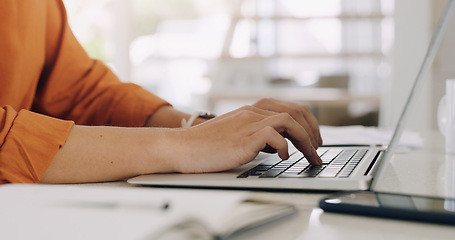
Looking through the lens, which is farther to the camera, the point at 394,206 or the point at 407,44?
the point at 407,44

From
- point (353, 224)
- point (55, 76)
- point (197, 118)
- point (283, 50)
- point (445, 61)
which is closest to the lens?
point (353, 224)

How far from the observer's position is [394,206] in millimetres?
455

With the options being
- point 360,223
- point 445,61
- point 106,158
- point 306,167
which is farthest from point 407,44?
point 360,223

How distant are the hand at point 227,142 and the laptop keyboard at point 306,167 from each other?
0.03 meters

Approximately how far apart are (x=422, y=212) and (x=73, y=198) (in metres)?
0.29

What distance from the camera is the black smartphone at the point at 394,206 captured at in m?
0.43

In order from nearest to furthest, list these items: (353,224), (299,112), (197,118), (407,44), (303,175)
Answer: (353,224), (303,175), (299,112), (197,118), (407,44)

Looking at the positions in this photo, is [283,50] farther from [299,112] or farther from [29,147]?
[29,147]

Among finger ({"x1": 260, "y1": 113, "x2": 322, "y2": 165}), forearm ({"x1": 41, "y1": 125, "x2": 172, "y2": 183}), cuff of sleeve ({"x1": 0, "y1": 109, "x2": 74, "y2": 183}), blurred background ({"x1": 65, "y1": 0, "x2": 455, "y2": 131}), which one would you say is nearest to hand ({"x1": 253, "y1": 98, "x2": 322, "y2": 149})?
finger ({"x1": 260, "y1": 113, "x2": 322, "y2": 165})

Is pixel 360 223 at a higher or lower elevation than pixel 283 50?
higher

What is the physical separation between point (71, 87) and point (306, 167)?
28.1 inches

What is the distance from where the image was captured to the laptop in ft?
1.90

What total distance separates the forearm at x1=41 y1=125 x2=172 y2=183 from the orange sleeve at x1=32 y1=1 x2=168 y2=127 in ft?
1.61

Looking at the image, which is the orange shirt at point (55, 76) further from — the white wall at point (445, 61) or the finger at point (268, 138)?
the white wall at point (445, 61)
